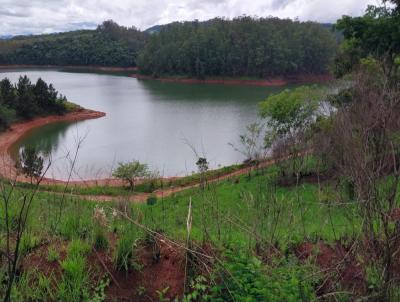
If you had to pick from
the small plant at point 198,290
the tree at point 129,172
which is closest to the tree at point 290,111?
the tree at point 129,172

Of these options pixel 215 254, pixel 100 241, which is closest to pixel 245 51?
pixel 100 241

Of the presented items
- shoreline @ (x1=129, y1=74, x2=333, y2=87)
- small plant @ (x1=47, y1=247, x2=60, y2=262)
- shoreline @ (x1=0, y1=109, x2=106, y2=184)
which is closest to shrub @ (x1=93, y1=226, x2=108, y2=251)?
small plant @ (x1=47, y1=247, x2=60, y2=262)

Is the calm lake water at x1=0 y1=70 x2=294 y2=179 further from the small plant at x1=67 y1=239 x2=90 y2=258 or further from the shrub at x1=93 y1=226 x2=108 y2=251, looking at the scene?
the small plant at x1=67 y1=239 x2=90 y2=258

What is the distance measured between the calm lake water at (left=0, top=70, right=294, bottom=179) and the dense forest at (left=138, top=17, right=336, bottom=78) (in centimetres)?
1002

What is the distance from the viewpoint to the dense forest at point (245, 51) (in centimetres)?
6869

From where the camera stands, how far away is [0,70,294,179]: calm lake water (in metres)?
24.0

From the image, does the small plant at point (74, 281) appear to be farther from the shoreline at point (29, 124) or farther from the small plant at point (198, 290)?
the shoreline at point (29, 124)

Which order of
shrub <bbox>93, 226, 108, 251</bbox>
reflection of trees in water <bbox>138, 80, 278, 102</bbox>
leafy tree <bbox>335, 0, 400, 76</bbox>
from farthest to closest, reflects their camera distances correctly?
reflection of trees in water <bbox>138, 80, 278, 102</bbox>
leafy tree <bbox>335, 0, 400, 76</bbox>
shrub <bbox>93, 226, 108, 251</bbox>

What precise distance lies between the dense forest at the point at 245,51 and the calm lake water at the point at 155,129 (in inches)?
394

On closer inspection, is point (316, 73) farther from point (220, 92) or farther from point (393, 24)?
point (393, 24)

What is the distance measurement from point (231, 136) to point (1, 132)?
17.4m

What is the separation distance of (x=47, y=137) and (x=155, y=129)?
323 inches

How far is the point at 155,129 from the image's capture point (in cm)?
3294

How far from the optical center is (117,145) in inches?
1126
